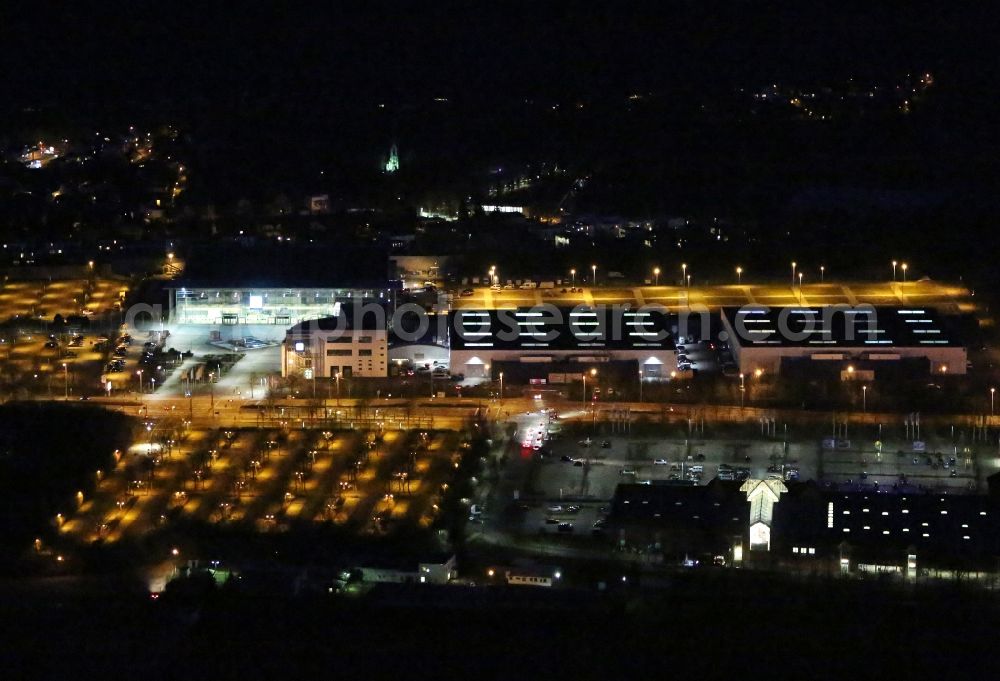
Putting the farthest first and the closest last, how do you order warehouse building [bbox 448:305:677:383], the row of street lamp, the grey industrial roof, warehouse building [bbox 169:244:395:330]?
the row of street lamp
warehouse building [bbox 169:244:395:330]
the grey industrial roof
warehouse building [bbox 448:305:677:383]

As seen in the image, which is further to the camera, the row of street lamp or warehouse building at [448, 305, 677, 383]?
the row of street lamp

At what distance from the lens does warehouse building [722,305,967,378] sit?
32.5ft

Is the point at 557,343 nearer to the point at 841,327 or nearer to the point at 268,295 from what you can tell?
the point at 841,327

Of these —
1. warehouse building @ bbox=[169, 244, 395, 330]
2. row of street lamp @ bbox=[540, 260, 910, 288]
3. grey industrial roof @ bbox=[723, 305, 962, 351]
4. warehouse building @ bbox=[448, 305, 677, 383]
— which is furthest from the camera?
row of street lamp @ bbox=[540, 260, 910, 288]

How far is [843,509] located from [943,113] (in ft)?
33.6

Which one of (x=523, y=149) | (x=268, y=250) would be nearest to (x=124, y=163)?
(x=523, y=149)

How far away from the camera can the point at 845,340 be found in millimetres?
10086

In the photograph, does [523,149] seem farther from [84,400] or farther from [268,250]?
[84,400]

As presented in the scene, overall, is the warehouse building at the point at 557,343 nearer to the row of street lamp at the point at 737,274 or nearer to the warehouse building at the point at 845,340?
the warehouse building at the point at 845,340

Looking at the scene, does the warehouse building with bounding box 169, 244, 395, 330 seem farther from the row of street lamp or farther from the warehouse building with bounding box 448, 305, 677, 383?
the row of street lamp

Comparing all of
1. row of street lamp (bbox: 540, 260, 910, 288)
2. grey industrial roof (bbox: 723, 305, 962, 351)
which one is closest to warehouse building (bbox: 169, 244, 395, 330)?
row of street lamp (bbox: 540, 260, 910, 288)

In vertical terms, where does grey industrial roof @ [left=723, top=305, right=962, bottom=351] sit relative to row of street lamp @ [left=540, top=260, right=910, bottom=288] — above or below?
below

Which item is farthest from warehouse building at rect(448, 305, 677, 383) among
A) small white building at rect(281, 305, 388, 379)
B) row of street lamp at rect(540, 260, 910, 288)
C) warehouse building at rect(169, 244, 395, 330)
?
row of street lamp at rect(540, 260, 910, 288)

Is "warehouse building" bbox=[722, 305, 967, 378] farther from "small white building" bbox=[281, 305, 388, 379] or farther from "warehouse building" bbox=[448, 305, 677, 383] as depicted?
"small white building" bbox=[281, 305, 388, 379]
